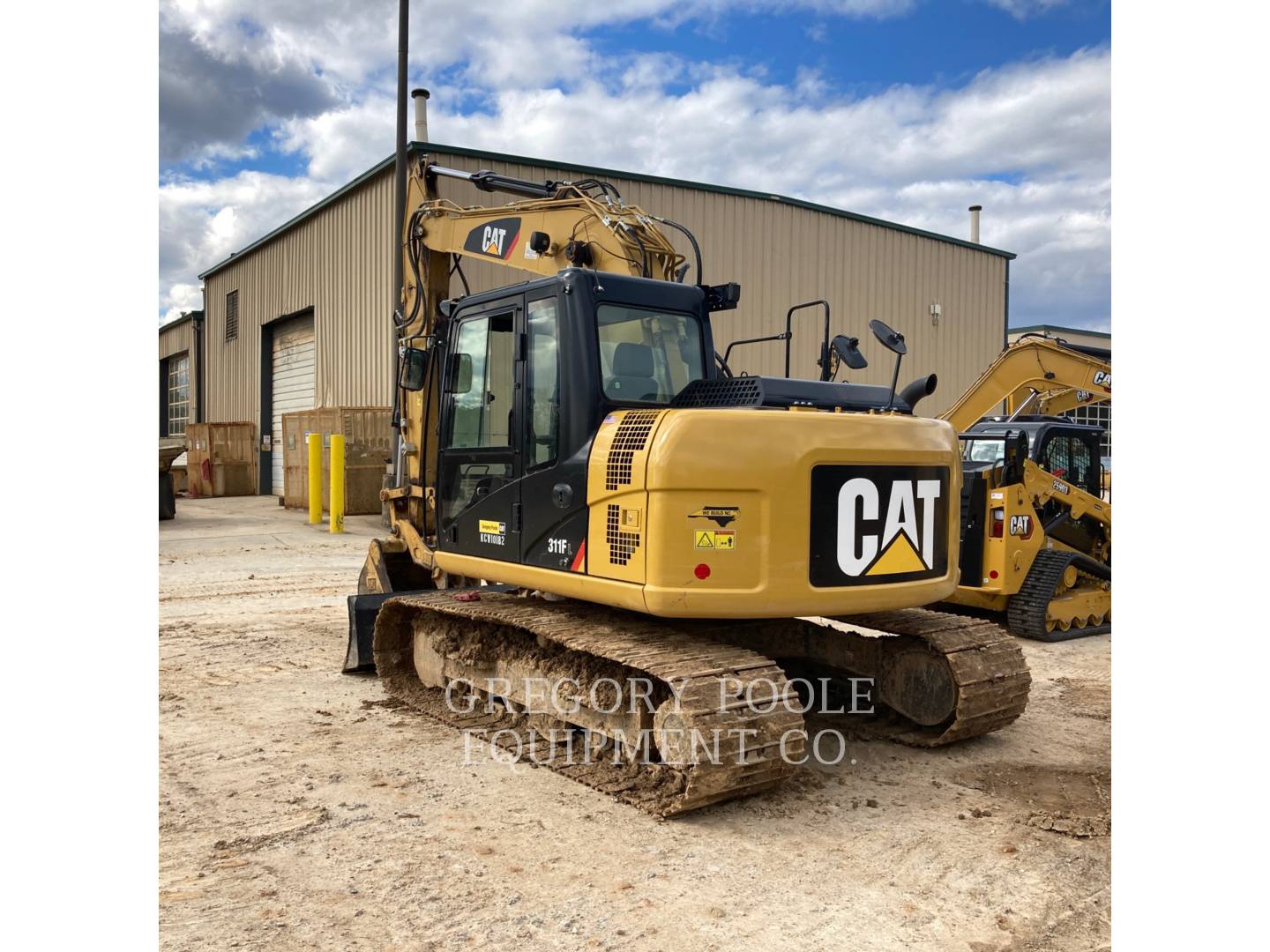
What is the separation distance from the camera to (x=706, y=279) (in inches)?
789

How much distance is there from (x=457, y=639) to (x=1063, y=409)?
27.3 feet

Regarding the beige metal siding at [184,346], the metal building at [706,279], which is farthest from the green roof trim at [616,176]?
the beige metal siding at [184,346]

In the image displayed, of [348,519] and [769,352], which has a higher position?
[769,352]

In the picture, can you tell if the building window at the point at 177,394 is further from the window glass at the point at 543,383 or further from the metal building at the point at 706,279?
the window glass at the point at 543,383

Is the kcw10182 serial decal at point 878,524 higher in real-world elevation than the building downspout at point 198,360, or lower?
lower

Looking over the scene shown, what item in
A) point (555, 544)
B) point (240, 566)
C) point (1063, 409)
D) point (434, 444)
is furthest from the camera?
point (240, 566)

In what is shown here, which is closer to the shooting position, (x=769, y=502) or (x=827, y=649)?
(x=769, y=502)

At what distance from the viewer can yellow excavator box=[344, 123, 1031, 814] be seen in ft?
15.7

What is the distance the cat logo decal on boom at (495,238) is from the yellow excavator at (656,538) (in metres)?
0.04

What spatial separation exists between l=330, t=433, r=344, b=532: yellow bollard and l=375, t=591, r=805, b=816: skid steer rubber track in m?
10.7

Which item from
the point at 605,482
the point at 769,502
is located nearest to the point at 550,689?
the point at 605,482

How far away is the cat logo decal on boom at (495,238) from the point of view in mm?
7164

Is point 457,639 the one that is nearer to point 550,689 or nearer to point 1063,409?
point 550,689

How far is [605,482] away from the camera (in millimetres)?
5082
